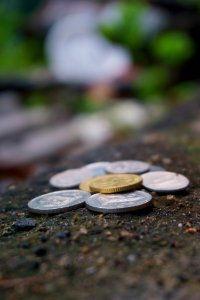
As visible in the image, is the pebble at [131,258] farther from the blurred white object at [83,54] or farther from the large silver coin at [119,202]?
the blurred white object at [83,54]

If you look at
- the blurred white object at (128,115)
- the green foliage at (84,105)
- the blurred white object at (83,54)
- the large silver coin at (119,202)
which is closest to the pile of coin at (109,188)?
the large silver coin at (119,202)

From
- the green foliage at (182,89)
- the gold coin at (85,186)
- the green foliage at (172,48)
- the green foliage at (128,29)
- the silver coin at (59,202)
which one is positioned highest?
the green foliage at (128,29)

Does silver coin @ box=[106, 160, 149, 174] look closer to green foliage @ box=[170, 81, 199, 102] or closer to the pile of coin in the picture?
the pile of coin

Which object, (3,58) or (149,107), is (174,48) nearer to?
(149,107)

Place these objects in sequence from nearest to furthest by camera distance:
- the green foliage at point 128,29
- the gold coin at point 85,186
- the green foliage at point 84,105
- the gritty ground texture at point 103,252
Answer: the gritty ground texture at point 103,252
the gold coin at point 85,186
the green foliage at point 84,105
the green foliage at point 128,29

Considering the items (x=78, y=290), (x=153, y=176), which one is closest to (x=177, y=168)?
(x=153, y=176)

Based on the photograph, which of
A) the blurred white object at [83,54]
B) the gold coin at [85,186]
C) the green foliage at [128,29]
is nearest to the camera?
the gold coin at [85,186]

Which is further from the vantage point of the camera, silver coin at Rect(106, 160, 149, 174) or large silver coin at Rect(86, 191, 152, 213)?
silver coin at Rect(106, 160, 149, 174)

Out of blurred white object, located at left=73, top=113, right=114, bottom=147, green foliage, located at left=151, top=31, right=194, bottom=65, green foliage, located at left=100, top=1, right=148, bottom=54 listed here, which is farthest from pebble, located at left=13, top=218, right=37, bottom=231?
green foliage, located at left=100, top=1, right=148, bottom=54
